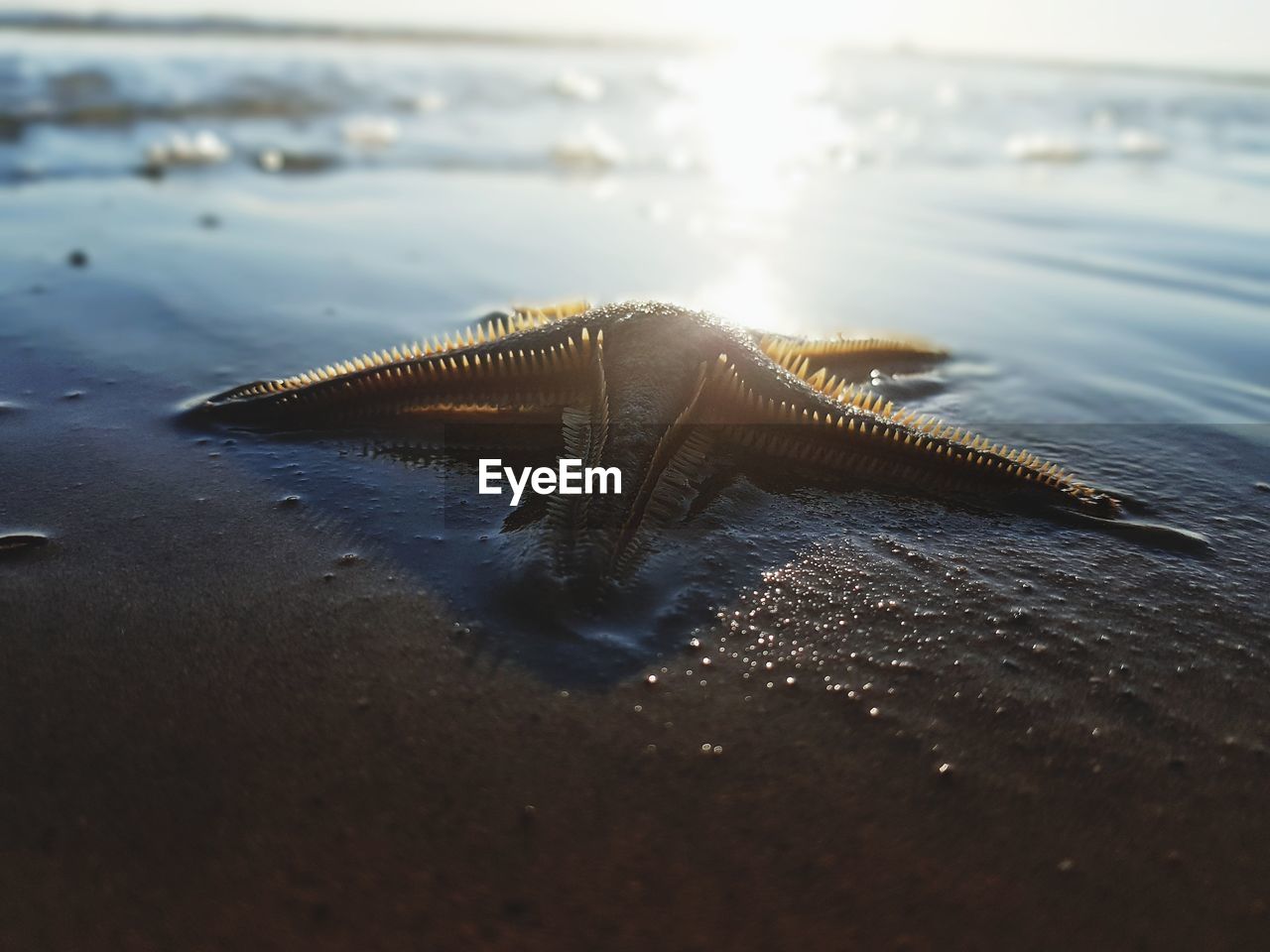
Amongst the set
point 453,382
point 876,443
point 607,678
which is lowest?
point 607,678

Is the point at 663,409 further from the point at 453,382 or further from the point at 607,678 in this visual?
the point at 607,678

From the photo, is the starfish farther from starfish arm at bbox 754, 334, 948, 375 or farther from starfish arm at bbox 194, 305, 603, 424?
starfish arm at bbox 754, 334, 948, 375

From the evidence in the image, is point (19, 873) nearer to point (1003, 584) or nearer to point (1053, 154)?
point (1003, 584)

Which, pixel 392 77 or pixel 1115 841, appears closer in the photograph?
pixel 1115 841

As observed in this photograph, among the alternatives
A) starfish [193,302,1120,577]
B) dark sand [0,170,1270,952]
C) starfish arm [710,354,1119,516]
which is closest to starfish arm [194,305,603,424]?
starfish [193,302,1120,577]

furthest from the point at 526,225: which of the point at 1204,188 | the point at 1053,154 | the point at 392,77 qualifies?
the point at 392,77

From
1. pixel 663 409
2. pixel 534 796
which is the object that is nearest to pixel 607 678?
pixel 534 796

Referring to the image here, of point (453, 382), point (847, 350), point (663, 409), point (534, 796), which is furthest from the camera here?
point (847, 350)

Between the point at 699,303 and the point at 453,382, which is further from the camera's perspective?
the point at 699,303

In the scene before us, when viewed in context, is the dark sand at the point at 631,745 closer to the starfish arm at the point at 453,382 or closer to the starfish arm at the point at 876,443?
the starfish arm at the point at 876,443
